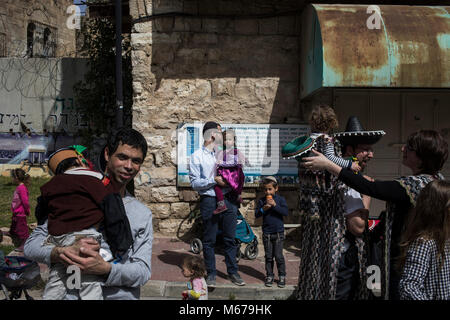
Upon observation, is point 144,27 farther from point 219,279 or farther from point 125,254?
point 125,254

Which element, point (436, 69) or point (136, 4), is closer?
point (436, 69)

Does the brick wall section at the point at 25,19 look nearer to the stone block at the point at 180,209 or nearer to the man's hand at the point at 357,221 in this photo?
the stone block at the point at 180,209

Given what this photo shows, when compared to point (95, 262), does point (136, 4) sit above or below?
above

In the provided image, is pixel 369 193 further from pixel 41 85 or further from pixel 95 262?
pixel 41 85

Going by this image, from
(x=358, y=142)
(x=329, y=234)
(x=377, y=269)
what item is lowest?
(x=377, y=269)

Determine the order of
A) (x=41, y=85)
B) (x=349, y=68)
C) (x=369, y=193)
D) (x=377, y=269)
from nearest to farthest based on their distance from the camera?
(x=369, y=193), (x=377, y=269), (x=349, y=68), (x=41, y=85)

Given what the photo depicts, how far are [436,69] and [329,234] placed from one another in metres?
4.28

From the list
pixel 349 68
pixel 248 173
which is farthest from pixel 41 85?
pixel 349 68

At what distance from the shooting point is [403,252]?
237 centimetres

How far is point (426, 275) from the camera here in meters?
2.25

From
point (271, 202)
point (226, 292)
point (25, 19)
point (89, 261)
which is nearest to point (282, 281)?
point (226, 292)

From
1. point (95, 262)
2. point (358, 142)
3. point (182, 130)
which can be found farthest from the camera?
point (182, 130)

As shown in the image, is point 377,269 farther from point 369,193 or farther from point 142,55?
point 142,55

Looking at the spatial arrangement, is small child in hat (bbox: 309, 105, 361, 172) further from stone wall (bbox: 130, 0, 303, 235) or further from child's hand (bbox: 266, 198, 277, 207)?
stone wall (bbox: 130, 0, 303, 235)
